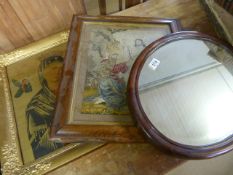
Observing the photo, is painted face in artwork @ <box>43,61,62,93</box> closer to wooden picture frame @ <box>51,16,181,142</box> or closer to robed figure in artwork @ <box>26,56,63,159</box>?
robed figure in artwork @ <box>26,56,63,159</box>

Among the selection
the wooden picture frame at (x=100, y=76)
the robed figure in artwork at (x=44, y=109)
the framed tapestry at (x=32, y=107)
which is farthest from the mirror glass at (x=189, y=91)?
the robed figure in artwork at (x=44, y=109)

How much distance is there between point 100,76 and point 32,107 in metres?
0.32

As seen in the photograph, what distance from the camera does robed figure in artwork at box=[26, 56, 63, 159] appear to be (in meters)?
0.92

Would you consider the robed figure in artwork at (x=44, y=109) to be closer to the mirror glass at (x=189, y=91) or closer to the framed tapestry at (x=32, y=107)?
the framed tapestry at (x=32, y=107)

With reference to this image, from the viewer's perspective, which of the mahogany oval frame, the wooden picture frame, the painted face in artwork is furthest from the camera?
the painted face in artwork

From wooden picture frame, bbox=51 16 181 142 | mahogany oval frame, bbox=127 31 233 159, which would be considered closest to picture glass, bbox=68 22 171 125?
wooden picture frame, bbox=51 16 181 142

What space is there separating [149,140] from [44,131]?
448mm

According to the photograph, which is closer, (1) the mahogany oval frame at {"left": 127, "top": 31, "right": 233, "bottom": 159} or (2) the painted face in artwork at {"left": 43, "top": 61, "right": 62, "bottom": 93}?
(1) the mahogany oval frame at {"left": 127, "top": 31, "right": 233, "bottom": 159}

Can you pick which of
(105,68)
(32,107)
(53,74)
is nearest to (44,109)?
(32,107)

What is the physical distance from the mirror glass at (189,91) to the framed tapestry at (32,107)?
31 centimetres

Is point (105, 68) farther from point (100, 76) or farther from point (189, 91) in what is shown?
point (189, 91)

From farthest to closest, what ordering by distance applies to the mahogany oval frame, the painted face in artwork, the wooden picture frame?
the painted face in artwork → the wooden picture frame → the mahogany oval frame

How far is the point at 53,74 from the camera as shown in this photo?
1.09 meters

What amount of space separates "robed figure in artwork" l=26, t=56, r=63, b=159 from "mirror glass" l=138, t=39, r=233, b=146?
1.37ft
